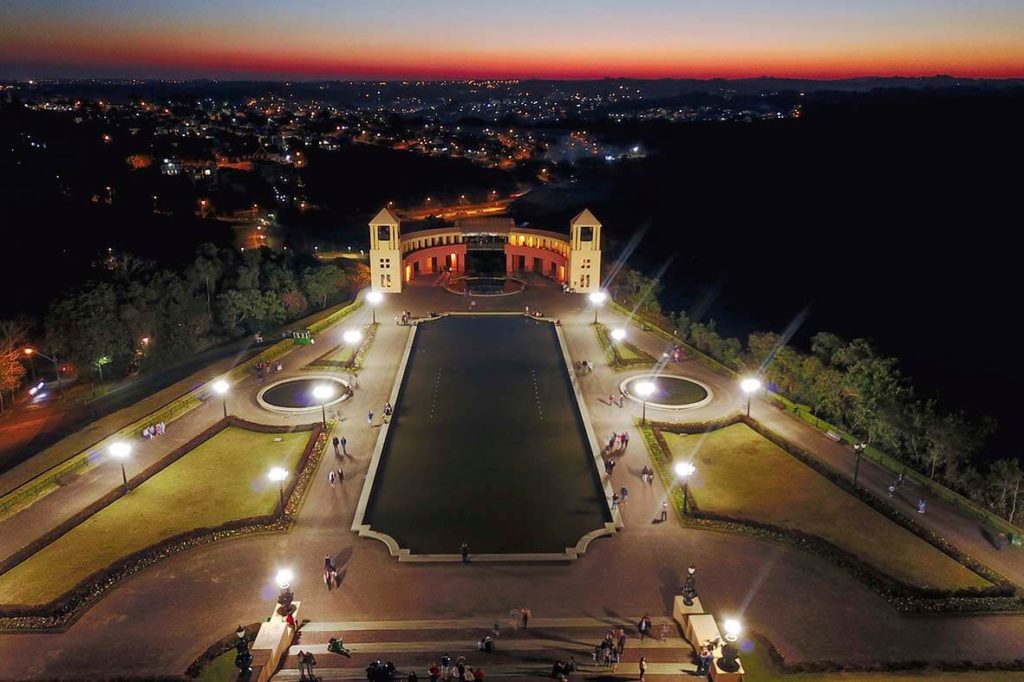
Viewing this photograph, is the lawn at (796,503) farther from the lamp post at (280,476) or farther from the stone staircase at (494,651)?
the lamp post at (280,476)

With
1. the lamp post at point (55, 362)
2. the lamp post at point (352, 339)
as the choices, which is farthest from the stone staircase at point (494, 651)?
the lamp post at point (55, 362)

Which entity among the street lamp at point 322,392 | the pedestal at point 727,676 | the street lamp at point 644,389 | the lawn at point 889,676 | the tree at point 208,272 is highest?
the tree at point 208,272

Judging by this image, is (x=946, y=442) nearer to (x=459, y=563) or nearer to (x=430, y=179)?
(x=459, y=563)

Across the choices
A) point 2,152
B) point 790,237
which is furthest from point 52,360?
point 790,237

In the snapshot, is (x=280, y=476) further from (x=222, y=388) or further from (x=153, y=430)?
(x=222, y=388)

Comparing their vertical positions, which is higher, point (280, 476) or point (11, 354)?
point (280, 476)

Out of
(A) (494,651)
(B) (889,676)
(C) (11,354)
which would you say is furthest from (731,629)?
(C) (11,354)
